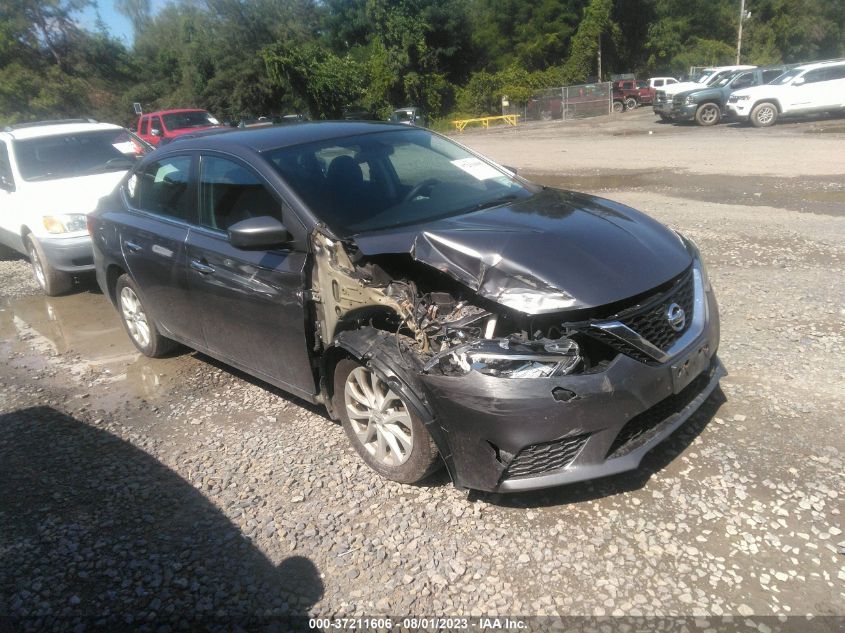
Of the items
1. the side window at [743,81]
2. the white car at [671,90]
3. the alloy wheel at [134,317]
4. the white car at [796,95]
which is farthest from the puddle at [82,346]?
the white car at [671,90]

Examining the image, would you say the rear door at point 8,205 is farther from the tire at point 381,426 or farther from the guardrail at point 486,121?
the guardrail at point 486,121

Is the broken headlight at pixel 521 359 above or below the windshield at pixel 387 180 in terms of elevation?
below

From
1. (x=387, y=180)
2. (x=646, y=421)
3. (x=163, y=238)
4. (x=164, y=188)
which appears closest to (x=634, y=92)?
(x=164, y=188)

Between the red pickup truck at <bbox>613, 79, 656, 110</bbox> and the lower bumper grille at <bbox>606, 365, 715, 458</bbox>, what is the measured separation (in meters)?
38.8

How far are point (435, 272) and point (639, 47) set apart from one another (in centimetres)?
6227

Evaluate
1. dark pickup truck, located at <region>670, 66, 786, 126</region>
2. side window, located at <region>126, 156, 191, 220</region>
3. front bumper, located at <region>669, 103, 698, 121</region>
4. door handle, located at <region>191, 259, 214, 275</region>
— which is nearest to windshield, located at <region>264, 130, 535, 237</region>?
door handle, located at <region>191, 259, 214, 275</region>

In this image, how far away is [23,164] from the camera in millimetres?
8195

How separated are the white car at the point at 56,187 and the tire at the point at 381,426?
5.04 metres

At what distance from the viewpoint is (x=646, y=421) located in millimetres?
3174

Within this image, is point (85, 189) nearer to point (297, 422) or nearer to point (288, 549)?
point (297, 422)

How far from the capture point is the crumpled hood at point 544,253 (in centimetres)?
310

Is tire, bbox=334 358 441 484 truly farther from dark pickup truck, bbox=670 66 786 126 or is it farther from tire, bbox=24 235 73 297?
dark pickup truck, bbox=670 66 786 126

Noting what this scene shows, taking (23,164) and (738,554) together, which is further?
(23,164)

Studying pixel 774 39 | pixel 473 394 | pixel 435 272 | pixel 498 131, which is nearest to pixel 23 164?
pixel 435 272
